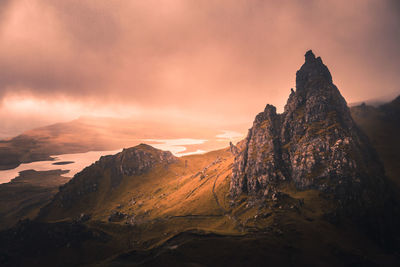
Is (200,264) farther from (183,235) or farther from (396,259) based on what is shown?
(396,259)

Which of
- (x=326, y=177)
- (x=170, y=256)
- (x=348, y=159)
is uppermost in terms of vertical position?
(x=348, y=159)

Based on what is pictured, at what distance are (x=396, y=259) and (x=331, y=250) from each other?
45.9 meters

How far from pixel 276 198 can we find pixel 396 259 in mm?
84063

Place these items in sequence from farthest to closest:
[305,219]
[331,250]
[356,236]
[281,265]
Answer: [305,219] → [356,236] → [331,250] → [281,265]

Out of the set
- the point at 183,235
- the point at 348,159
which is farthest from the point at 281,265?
the point at 348,159

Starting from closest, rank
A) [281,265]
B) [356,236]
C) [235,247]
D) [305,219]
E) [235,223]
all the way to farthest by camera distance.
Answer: [281,265]
[235,247]
[356,236]
[305,219]
[235,223]

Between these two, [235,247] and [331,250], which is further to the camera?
[235,247]

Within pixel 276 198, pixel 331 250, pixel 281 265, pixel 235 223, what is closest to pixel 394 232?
pixel 331 250

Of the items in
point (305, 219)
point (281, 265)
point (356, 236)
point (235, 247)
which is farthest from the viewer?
point (305, 219)

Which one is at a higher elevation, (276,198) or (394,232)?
(276,198)

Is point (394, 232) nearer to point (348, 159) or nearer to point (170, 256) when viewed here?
point (348, 159)

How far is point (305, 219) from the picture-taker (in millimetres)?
155500

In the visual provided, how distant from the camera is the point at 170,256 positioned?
446 ft

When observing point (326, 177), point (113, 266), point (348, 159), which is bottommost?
point (113, 266)
